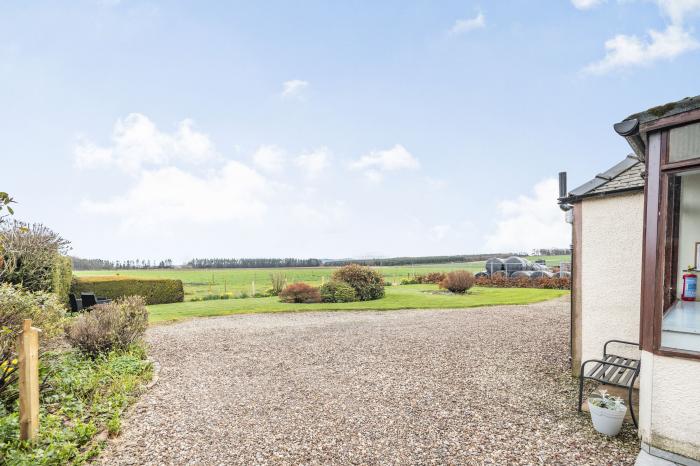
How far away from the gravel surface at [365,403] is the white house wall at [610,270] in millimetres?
957

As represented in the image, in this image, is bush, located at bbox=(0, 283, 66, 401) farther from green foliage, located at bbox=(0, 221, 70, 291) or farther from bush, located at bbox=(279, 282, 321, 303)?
bush, located at bbox=(279, 282, 321, 303)

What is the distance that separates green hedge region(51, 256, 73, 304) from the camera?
1233cm

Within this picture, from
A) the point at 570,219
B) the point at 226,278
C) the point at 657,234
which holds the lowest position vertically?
the point at 226,278

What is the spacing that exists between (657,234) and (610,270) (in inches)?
80.9

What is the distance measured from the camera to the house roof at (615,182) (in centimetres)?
498

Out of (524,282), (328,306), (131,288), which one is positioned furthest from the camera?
(524,282)

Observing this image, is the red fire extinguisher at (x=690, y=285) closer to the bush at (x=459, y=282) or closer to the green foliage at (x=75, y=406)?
the green foliage at (x=75, y=406)

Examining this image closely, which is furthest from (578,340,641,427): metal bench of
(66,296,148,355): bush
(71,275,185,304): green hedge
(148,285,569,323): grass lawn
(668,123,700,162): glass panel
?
(71,275,185,304): green hedge

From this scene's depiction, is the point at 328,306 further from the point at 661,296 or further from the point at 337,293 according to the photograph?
the point at 661,296

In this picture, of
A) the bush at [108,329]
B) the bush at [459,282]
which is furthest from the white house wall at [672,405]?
the bush at [459,282]

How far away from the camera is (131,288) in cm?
1638

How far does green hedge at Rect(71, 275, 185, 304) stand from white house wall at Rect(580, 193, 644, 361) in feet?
50.8

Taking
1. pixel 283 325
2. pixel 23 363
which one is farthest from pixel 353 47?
pixel 23 363

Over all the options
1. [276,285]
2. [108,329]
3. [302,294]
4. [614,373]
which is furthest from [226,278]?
[614,373]
